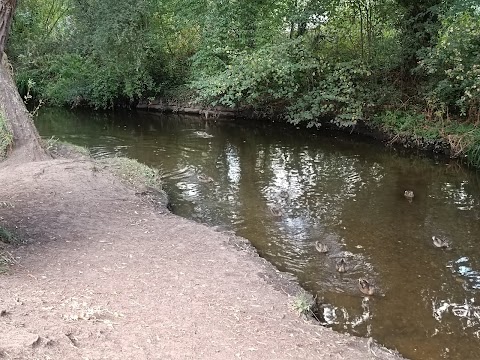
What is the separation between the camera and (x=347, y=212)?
36.1 ft

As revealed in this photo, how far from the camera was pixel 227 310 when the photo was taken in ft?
19.6

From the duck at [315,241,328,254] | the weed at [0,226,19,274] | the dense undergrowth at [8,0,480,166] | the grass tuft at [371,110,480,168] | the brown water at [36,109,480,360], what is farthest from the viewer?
the dense undergrowth at [8,0,480,166]

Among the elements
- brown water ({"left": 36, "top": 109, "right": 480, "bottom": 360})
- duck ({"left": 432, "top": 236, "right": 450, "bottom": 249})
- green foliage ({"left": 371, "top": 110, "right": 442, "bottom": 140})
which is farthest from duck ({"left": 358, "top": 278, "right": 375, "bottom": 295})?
green foliage ({"left": 371, "top": 110, "right": 442, "bottom": 140})

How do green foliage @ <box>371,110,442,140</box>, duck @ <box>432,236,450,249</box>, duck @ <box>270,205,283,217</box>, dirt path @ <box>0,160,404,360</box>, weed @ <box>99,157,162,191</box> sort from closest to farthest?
dirt path @ <box>0,160,404,360</box> < duck @ <box>432,236,450,249</box> < duck @ <box>270,205,283,217</box> < weed @ <box>99,157,162,191</box> < green foliage @ <box>371,110,442,140</box>

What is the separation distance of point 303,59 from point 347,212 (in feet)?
28.8

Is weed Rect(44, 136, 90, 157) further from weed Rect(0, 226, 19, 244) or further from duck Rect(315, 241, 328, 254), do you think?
duck Rect(315, 241, 328, 254)

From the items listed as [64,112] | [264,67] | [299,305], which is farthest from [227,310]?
[64,112]

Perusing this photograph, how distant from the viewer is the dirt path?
4781 mm

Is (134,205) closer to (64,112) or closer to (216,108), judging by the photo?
(216,108)

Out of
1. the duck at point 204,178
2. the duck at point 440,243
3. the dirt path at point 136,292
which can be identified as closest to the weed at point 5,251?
the dirt path at point 136,292

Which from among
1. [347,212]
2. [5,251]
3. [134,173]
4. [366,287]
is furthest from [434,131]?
[5,251]

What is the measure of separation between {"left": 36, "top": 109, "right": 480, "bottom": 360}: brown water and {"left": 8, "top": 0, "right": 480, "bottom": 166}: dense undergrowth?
1443 millimetres

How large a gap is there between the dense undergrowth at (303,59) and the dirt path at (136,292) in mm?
7516

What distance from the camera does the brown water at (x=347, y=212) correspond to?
6910 mm
